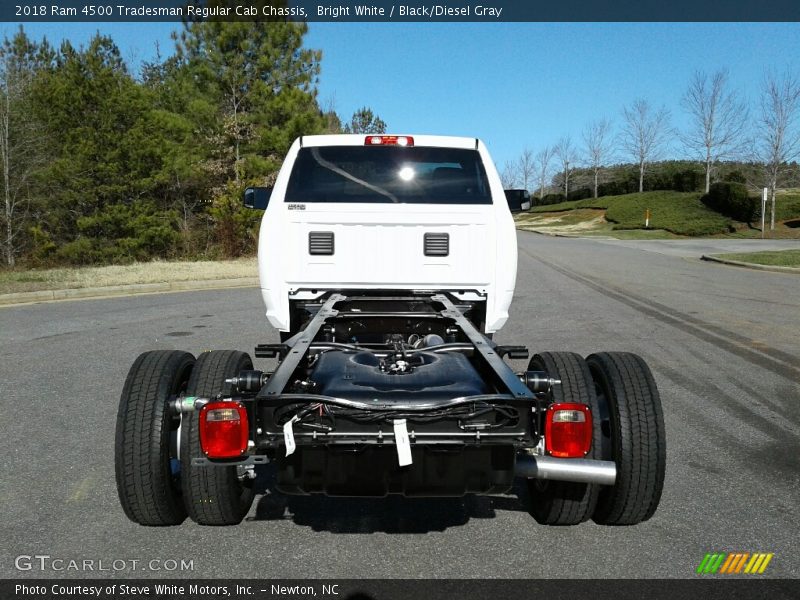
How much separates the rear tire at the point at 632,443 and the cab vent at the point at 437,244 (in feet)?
7.21

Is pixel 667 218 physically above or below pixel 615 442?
below

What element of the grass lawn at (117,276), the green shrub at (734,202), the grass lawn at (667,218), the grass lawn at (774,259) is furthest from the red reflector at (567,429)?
the green shrub at (734,202)

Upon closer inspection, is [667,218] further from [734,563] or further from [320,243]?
[734,563]

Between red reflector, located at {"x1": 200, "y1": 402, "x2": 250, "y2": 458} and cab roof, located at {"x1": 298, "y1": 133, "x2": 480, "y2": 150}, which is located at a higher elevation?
cab roof, located at {"x1": 298, "y1": 133, "x2": 480, "y2": 150}

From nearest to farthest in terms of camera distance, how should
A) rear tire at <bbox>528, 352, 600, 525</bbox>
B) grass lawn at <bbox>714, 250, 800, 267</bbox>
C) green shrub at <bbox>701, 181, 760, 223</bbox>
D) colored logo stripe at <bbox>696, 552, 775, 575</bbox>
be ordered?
1. colored logo stripe at <bbox>696, 552, 775, 575</bbox>
2. rear tire at <bbox>528, 352, 600, 525</bbox>
3. grass lawn at <bbox>714, 250, 800, 267</bbox>
4. green shrub at <bbox>701, 181, 760, 223</bbox>

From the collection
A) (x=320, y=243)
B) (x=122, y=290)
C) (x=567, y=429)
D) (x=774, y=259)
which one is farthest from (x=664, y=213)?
(x=567, y=429)

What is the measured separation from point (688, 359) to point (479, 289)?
336 cm

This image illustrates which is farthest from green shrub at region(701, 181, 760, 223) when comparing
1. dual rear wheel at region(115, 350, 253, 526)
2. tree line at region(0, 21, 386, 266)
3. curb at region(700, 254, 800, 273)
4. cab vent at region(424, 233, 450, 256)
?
dual rear wheel at region(115, 350, 253, 526)

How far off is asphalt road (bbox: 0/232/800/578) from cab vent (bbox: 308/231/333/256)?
6.01 ft

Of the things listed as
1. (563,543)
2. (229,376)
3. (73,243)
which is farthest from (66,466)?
(73,243)

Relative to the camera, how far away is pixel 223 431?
9.29ft

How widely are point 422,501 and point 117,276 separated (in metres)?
13.6

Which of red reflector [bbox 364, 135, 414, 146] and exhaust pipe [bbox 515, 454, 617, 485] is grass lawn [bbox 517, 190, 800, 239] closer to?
red reflector [bbox 364, 135, 414, 146]

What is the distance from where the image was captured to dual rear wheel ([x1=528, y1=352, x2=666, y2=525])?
3.17 m
